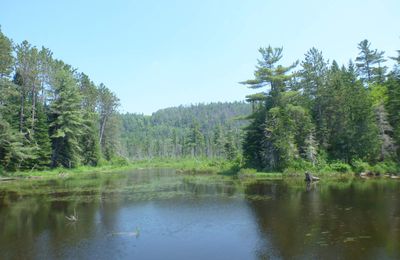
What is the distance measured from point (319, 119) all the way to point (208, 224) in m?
40.3

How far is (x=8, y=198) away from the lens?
34.6 metres

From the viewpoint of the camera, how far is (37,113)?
2443 inches

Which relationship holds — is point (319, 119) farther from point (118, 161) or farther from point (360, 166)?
point (118, 161)

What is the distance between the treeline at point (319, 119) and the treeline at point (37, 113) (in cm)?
3250

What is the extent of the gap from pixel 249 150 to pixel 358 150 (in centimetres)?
1618

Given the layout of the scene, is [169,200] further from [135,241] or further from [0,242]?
[0,242]

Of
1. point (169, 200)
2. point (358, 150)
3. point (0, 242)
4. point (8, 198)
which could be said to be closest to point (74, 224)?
point (0, 242)

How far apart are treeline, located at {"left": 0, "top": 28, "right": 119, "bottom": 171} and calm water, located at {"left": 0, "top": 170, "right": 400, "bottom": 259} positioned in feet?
63.5

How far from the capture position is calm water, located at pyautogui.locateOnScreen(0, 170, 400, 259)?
54.1 feet

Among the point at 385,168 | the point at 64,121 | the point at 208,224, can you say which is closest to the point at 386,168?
the point at 385,168

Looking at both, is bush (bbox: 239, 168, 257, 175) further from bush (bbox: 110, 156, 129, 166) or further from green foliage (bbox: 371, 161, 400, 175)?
bush (bbox: 110, 156, 129, 166)

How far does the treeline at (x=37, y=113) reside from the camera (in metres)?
51.3

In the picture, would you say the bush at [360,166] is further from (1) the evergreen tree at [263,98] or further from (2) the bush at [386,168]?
(1) the evergreen tree at [263,98]

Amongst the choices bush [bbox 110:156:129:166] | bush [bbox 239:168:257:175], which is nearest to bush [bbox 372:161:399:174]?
bush [bbox 239:168:257:175]
